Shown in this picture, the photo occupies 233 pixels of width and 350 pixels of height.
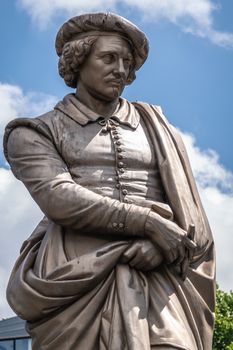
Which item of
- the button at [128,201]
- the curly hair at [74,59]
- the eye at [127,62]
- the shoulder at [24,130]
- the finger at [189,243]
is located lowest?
the finger at [189,243]

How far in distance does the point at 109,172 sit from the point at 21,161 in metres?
0.79

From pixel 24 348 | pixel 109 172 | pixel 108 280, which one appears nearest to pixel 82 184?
pixel 109 172

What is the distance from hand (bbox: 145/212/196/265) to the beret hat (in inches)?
69.4

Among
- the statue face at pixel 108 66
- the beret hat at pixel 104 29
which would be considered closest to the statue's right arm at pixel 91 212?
the statue face at pixel 108 66

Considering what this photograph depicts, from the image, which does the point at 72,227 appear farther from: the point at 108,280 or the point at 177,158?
the point at 177,158

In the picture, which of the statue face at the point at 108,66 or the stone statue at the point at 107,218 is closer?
the stone statue at the point at 107,218

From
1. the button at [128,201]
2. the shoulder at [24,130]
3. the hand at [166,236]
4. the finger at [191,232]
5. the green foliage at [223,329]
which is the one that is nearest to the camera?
the hand at [166,236]

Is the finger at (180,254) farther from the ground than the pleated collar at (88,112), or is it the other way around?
the pleated collar at (88,112)

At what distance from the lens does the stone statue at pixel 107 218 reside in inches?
381

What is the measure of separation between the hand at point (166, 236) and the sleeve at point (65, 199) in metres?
0.07

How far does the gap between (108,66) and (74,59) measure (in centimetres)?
36

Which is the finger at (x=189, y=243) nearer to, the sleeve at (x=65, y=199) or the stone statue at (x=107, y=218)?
the stone statue at (x=107, y=218)

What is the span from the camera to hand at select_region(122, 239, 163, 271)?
32.4 feet

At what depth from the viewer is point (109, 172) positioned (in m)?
10.3
